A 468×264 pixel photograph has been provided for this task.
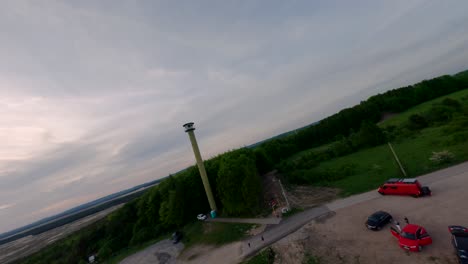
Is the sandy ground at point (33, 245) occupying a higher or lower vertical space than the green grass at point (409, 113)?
lower

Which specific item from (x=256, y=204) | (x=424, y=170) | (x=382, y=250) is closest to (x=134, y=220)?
(x=256, y=204)

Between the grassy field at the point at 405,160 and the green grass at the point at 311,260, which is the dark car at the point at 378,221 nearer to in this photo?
the green grass at the point at 311,260

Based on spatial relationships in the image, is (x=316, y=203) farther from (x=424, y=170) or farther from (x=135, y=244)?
(x=135, y=244)

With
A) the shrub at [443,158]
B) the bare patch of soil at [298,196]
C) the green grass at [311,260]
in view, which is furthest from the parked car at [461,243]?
the shrub at [443,158]

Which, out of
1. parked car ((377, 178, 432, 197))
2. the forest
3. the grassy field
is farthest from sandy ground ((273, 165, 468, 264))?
the forest

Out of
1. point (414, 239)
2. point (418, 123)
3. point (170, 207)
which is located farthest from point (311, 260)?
point (418, 123)
